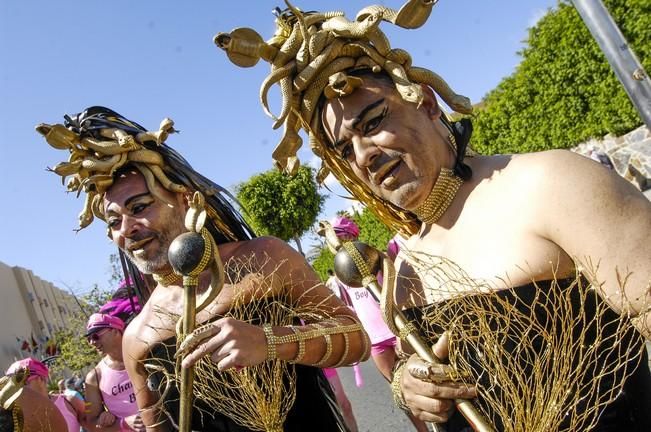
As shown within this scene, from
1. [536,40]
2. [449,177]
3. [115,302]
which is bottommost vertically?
[449,177]

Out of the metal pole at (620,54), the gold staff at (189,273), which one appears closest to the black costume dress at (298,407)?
the gold staff at (189,273)

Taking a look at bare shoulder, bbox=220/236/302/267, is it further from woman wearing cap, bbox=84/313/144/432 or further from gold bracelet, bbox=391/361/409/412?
woman wearing cap, bbox=84/313/144/432

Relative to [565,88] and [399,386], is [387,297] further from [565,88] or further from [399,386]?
[565,88]

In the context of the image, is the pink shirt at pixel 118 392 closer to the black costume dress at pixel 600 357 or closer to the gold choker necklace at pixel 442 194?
the gold choker necklace at pixel 442 194

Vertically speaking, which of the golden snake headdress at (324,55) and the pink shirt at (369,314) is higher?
the golden snake headdress at (324,55)

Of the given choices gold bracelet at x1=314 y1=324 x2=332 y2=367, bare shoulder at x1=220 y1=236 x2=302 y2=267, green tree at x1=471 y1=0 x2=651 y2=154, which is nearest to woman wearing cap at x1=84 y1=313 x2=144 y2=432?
bare shoulder at x1=220 y1=236 x2=302 y2=267

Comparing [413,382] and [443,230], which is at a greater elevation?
[443,230]

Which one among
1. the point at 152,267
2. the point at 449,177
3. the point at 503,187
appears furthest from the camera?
the point at 152,267

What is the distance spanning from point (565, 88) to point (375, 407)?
Answer: 27.7 feet

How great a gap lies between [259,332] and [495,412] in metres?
0.87

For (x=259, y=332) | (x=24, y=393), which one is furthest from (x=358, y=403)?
(x=259, y=332)

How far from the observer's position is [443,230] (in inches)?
80.7

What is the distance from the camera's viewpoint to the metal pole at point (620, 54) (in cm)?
437

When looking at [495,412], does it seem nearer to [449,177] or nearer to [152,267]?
[449,177]
